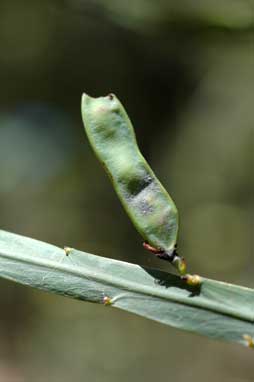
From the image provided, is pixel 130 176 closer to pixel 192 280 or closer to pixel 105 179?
pixel 192 280

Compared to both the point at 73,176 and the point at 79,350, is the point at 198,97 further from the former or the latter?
the point at 79,350

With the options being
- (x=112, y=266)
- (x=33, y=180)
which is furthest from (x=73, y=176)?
(x=112, y=266)

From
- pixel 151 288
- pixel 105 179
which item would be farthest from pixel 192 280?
pixel 105 179

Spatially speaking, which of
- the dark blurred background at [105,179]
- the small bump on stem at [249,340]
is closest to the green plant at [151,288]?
the small bump on stem at [249,340]

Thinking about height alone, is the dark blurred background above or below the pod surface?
below

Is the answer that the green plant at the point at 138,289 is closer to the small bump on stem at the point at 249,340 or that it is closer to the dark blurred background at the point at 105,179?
the small bump on stem at the point at 249,340

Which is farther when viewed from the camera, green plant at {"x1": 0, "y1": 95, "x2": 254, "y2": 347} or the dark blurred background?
the dark blurred background

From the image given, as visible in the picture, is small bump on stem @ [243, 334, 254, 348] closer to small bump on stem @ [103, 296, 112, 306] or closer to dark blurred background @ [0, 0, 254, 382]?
small bump on stem @ [103, 296, 112, 306]

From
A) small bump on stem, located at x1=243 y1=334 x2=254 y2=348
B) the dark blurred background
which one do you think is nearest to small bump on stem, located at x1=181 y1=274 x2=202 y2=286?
small bump on stem, located at x1=243 y1=334 x2=254 y2=348
